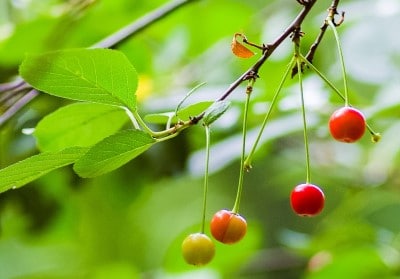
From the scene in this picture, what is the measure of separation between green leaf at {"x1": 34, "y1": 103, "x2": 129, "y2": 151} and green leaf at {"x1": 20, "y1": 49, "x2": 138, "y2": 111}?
0.28 feet

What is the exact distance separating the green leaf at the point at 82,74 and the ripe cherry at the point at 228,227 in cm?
12

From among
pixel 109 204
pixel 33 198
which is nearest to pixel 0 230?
pixel 33 198

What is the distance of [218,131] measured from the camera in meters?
1.17

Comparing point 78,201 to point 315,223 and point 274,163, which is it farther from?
point 315,223

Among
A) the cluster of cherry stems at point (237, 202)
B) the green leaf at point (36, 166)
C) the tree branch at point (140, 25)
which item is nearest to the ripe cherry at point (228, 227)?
the cluster of cherry stems at point (237, 202)

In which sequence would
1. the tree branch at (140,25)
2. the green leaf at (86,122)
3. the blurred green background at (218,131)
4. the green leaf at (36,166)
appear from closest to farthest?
the green leaf at (36,166) → the green leaf at (86,122) → the tree branch at (140,25) → the blurred green background at (218,131)

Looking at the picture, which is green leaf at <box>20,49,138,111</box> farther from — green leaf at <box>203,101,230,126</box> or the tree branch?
the tree branch

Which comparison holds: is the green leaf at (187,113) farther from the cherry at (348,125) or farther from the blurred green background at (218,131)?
the blurred green background at (218,131)

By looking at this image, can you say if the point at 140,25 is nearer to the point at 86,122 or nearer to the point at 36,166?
the point at 86,122

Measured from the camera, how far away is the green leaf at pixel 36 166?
512 millimetres

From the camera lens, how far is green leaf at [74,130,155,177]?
518 mm

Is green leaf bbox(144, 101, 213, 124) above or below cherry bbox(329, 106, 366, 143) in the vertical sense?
above

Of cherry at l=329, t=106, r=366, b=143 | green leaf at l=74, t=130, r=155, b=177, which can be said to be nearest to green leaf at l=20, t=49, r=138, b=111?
green leaf at l=74, t=130, r=155, b=177

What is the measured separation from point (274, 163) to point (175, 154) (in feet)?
3.17
